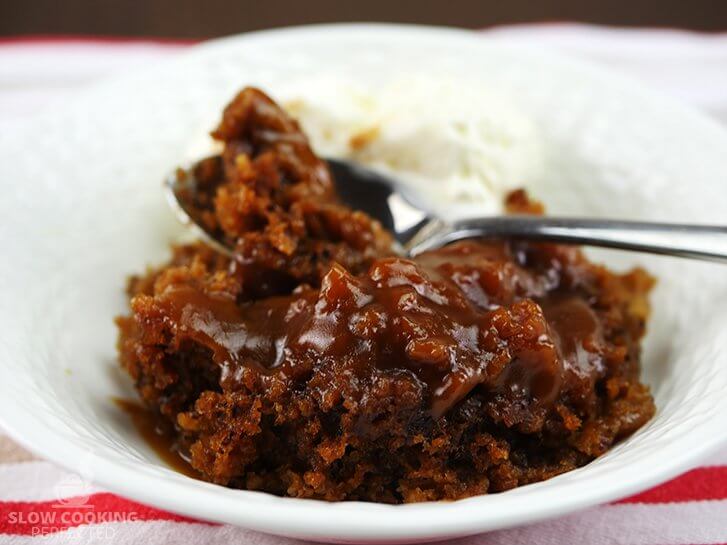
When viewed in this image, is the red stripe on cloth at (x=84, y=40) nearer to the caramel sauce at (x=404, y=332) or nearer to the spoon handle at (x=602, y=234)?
the spoon handle at (x=602, y=234)

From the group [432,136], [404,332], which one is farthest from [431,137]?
[404,332]

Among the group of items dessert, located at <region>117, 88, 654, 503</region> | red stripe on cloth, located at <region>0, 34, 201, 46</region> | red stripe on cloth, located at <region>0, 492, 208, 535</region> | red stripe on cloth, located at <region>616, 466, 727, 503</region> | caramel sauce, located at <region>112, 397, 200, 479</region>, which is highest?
red stripe on cloth, located at <region>0, 34, 201, 46</region>

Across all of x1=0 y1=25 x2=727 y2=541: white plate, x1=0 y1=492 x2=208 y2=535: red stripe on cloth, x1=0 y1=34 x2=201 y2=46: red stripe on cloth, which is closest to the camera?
x1=0 y1=25 x2=727 y2=541: white plate

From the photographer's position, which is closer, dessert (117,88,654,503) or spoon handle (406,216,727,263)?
dessert (117,88,654,503)

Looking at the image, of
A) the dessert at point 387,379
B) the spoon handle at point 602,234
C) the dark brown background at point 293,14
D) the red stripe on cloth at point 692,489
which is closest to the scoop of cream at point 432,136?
the spoon handle at point 602,234

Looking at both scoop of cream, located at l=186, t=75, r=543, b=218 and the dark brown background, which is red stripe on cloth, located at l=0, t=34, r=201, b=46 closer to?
the dark brown background

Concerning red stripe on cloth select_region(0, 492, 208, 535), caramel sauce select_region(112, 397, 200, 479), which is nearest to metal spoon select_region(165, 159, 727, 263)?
caramel sauce select_region(112, 397, 200, 479)
